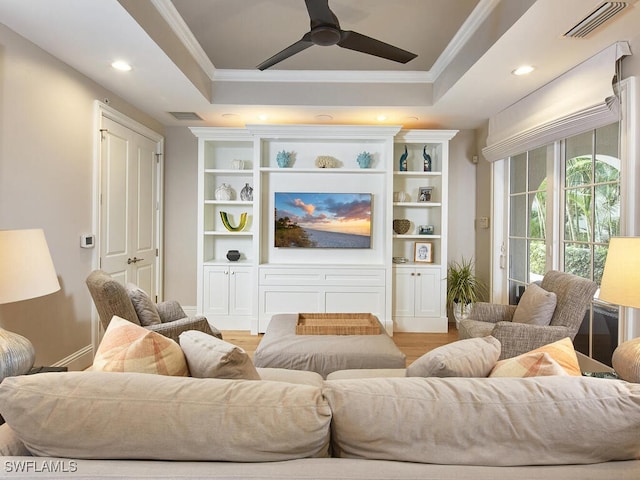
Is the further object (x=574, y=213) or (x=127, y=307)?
(x=574, y=213)

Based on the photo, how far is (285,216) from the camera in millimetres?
4449

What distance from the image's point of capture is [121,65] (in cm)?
291

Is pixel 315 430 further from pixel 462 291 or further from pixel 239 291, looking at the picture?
pixel 462 291

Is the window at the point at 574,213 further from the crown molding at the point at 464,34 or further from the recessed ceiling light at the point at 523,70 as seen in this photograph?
the crown molding at the point at 464,34

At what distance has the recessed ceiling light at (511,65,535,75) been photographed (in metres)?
2.86

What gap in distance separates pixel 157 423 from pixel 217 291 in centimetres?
370

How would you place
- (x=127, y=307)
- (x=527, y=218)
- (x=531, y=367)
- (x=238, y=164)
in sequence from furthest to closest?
1. (x=238, y=164)
2. (x=527, y=218)
3. (x=127, y=307)
4. (x=531, y=367)

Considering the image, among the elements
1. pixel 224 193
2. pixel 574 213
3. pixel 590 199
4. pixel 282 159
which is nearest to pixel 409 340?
pixel 574 213

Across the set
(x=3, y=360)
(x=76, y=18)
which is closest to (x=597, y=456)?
(x=3, y=360)

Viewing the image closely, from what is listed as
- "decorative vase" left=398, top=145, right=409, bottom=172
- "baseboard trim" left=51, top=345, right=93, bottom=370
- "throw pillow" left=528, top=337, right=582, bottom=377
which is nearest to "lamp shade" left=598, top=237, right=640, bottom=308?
"throw pillow" left=528, top=337, right=582, bottom=377

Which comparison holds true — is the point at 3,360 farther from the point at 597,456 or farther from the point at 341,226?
the point at 341,226

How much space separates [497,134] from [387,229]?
1521 millimetres

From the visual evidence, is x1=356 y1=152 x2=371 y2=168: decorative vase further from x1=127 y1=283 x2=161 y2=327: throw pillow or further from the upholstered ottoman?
x1=127 y1=283 x2=161 y2=327: throw pillow

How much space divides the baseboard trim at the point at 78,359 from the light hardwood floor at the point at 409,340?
1257 millimetres
